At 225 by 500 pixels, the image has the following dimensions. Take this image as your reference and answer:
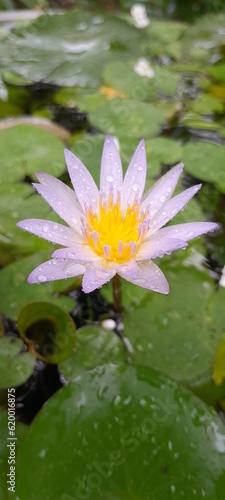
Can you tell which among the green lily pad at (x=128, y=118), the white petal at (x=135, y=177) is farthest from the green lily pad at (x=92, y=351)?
the green lily pad at (x=128, y=118)

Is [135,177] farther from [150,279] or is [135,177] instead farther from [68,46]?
[68,46]

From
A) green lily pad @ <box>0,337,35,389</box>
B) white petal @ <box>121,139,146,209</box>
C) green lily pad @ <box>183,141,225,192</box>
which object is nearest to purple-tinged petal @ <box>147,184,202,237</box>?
white petal @ <box>121,139,146,209</box>

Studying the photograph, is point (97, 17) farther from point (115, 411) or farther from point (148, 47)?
point (115, 411)

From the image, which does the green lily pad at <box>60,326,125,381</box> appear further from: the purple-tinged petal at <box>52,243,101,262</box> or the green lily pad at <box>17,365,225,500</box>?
the purple-tinged petal at <box>52,243,101,262</box>

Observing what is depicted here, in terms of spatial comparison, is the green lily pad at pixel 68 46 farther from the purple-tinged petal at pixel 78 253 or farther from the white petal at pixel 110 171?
the purple-tinged petal at pixel 78 253

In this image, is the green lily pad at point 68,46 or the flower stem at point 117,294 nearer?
the flower stem at point 117,294

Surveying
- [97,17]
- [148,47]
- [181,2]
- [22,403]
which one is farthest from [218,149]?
[181,2]

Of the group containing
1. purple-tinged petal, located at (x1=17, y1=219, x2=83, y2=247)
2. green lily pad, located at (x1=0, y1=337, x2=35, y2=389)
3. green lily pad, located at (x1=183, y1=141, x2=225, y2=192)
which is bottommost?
green lily pad, located at (x1=0, y1=337, x2=35, y2=389)
